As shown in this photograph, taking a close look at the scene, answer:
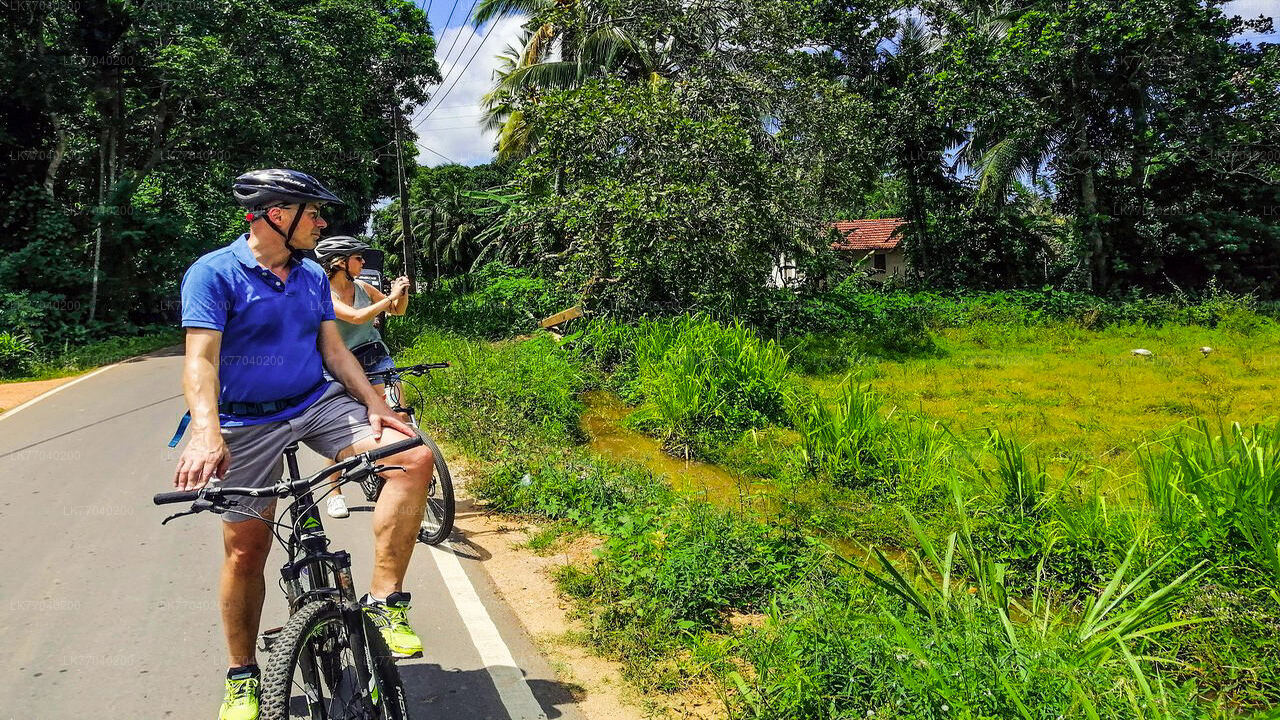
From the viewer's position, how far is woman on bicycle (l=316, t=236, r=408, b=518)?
538 centimetres

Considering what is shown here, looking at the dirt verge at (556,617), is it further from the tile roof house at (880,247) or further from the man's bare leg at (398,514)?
the tile roof house at (880,247)

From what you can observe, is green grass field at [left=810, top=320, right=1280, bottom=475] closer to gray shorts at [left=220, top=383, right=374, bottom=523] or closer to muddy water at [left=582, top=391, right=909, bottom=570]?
muddy water at [left=582, top=391, right=909, bottom=570]

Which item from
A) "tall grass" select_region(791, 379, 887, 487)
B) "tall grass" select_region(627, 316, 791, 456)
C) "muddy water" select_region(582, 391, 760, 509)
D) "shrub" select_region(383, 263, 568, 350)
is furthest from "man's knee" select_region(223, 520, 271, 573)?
"shrub" select_region(383, 263, 568, 350)

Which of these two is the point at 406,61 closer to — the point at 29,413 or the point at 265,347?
the point at 29,413

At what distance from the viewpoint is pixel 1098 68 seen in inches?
813

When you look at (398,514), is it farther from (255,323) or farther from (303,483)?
(255,323)

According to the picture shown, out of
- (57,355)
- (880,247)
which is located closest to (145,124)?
(57,355)

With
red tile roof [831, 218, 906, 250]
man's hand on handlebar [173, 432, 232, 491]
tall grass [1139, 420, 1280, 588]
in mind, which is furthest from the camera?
red tile roof [831, 218, 906, 250]

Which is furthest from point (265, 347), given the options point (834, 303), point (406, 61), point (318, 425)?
point (406, 61)

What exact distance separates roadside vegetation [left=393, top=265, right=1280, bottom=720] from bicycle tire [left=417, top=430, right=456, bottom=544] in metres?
0.65

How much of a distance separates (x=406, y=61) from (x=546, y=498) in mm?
23937

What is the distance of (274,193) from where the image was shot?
2.89 m

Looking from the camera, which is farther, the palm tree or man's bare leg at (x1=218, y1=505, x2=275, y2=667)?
the palm tree

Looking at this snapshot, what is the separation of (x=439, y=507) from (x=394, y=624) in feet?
9.04
